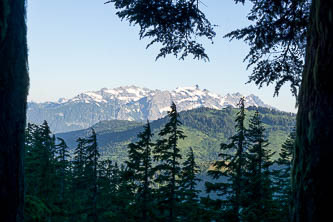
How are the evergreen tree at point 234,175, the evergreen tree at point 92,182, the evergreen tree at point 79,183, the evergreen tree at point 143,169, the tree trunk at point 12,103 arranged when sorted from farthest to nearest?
the evergreen tree at point 79,183 → the evergreen tree at point 92,182 → the evergreen tree at point 143,169 → the evergreen tree at point 234,175 → the tree trunk at point 12,103

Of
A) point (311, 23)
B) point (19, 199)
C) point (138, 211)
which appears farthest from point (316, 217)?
point (138, 211)

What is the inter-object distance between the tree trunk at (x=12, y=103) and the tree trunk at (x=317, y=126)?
2.93m

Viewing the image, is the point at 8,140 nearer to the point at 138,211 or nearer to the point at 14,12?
the point at 14,12

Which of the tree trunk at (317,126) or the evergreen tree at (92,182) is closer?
the tree trunk at (317,126)

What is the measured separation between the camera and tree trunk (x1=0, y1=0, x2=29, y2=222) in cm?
236

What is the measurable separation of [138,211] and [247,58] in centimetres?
1568

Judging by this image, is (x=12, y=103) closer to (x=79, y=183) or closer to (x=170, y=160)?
(x=170, y=160)

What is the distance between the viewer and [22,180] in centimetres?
273

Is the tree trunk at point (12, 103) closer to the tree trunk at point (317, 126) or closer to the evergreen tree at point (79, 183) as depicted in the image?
the tree trunk at point (317, 126)

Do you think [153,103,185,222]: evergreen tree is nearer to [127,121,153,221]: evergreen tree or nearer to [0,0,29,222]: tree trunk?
[127,121,153,221]: evergreen tree

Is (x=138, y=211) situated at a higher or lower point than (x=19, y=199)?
lower

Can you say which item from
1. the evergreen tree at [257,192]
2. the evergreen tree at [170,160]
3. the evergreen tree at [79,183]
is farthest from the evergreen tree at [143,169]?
the evergreen tree at [79,183]

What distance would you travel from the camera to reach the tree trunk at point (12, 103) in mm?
2363

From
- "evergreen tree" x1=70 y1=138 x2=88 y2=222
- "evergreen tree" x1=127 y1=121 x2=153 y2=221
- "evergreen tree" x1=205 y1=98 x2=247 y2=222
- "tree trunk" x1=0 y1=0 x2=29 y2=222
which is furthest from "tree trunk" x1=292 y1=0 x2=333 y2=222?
"evergreen tree" x1=70 y1=138 x2=88 y2=222
